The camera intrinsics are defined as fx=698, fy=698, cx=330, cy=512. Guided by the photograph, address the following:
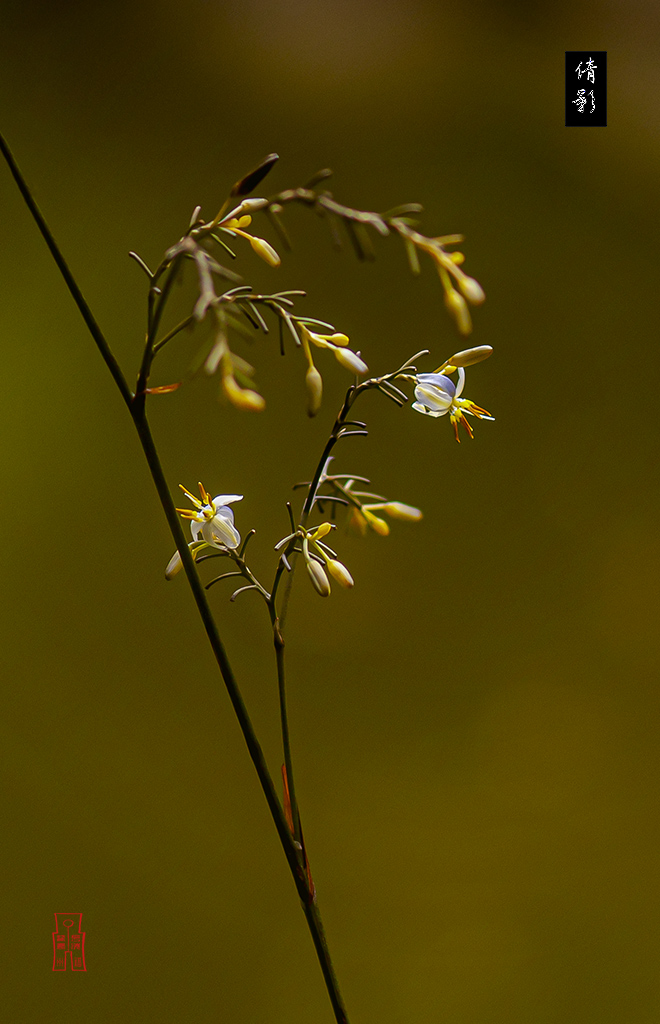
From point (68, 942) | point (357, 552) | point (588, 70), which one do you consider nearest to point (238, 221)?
point (357, 552)

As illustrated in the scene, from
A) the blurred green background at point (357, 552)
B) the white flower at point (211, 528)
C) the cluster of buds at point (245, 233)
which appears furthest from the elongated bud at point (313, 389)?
the blurred green background at point (357, 552)

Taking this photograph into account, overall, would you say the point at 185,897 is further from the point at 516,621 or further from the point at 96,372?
the point at 96,372

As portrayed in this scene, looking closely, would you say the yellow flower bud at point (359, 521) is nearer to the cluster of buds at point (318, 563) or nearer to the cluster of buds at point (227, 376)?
the cluster of buds at point (318, 563)

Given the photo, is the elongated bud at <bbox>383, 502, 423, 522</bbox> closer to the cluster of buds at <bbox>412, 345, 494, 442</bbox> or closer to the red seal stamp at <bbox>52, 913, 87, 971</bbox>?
the cluster of buds at <bbox>412, 345, 494, 442</bbox>

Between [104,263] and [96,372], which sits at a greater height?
[104,263]

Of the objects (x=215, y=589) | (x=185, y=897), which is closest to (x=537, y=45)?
(x=215, y=589)

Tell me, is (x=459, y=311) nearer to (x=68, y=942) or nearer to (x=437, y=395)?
(x=437, y=395)
